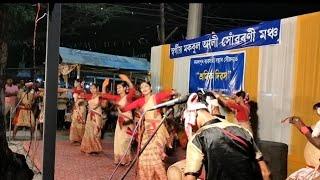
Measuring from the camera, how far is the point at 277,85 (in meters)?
7.78

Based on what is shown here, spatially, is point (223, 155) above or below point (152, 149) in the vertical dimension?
above

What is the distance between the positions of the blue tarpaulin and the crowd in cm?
225

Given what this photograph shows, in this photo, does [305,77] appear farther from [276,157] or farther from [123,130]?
[123,130]

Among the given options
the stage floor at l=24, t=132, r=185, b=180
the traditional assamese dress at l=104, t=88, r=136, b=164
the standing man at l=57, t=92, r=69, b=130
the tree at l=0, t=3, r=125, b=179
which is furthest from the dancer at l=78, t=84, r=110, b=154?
the standing man at l=57, t=92, r=69, b=130

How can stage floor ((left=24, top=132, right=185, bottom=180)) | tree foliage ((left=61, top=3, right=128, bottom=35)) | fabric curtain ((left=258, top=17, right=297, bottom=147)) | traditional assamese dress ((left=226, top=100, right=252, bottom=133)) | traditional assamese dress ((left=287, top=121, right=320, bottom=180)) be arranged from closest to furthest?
1. traditional assamese dress ((left=287, top=121, right=320, bottom=180))
2. fabric curtain ((left=258, top=17, right=297, bottom=147))
3. traditional assamese dress ((left=226, top=100, right=252, bottom=133))
4. stage floor ((left=24, top=132, right=185, bottom=180))
5. tree foliage ((left=61, top=3, right=128, bottom=35))

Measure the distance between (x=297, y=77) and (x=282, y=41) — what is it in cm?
75

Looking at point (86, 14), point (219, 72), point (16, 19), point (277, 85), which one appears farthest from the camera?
point (86, 14)

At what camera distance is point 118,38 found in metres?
28.9

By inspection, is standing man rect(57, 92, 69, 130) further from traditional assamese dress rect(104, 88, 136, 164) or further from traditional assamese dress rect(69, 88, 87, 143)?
traditional assamese dress rect(104, 88, 136, 164)

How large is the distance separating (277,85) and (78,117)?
7555mm

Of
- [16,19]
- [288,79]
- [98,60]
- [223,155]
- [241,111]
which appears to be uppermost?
[16,19]

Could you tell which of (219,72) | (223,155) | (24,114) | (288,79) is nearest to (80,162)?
(219,72)

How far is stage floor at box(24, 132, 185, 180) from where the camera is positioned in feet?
29.0

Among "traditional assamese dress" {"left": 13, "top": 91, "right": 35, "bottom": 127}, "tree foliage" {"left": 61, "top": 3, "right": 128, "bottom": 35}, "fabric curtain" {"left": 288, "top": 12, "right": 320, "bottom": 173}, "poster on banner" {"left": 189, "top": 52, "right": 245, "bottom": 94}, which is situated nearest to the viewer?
"fabric curtain" {"left": 288, "top": 12, "right": 320, "bottom": 173}
